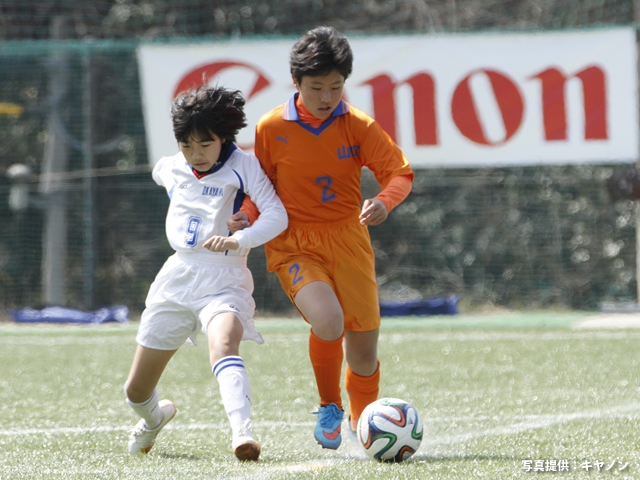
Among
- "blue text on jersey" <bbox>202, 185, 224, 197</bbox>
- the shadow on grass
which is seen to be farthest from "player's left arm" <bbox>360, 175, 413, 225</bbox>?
the shadow on grass

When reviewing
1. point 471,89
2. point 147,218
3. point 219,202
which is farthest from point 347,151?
point 147,218

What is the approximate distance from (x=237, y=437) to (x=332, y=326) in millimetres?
659

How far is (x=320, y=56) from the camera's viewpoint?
3.81m

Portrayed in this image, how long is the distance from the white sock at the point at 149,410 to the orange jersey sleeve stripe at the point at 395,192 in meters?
1.12

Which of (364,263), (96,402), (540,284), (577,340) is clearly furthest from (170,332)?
(540,284)

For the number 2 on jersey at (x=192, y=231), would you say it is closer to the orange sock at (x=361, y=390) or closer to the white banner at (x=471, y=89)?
the orange sock at (x=361, y=390)

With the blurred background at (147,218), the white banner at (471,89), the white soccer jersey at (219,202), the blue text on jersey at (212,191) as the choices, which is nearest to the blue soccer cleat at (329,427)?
the white soccer jersey at (219,202)

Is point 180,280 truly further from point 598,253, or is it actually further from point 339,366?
point 598,253

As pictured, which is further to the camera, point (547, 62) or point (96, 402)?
point (547, 62)

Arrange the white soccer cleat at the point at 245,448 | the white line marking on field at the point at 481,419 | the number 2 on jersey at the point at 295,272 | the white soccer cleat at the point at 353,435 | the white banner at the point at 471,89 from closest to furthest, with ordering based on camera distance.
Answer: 1. the white soccer cleat at the point at 245,448
2. the number 2 on jersey at the point at 295,272
3. the white soccer cleat at the point at 353,435
4. the white line marking on field at the point at 481,419
5. the white banner at the point at 471,89

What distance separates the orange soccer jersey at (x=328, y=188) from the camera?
4.01 meters

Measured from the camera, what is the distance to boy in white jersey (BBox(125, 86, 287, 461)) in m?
3.69

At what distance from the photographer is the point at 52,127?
1221 cm

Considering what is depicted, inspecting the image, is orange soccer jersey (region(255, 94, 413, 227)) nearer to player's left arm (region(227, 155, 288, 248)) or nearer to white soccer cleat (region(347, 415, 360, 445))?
player's left arm (region(227, 155, 288, 248))
